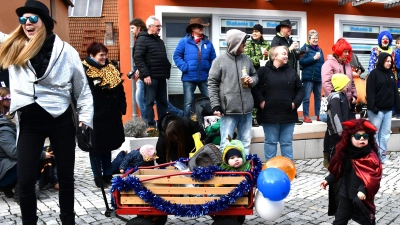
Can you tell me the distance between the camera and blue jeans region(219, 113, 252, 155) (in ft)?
20.7

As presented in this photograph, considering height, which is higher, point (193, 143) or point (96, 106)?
point (96, 106)

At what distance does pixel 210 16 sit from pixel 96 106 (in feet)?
19.7

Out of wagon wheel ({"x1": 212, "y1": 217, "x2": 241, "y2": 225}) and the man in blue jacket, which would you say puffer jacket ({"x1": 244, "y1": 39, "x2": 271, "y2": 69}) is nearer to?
the man in blue jacket

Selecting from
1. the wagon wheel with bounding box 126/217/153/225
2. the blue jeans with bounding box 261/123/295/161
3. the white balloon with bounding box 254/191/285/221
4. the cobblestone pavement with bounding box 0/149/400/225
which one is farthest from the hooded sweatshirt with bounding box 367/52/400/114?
the wagon wheel with bounding box 126/217/153/225

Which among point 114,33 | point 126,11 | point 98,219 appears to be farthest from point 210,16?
point 114,33

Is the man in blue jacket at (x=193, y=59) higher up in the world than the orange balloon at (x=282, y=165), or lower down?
higher up

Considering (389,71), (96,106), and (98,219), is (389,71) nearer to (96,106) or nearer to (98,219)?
(96,106)

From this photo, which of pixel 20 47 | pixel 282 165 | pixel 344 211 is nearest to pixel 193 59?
pixel 282 165

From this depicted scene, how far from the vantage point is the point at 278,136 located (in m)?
6.68

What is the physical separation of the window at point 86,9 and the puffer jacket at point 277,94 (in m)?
21.2

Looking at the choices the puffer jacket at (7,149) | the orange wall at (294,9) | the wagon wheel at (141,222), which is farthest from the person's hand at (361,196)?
the orange wall at (294,9)

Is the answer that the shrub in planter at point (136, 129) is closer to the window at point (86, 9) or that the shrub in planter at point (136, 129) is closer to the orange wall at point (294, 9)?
A: the orange wall at point (294, 9)

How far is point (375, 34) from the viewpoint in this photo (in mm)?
12727

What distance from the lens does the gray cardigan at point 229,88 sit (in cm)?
616
